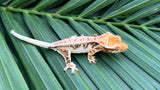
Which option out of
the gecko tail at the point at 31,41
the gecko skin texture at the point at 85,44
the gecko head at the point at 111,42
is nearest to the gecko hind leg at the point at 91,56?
the gecko skin texture at the point at 85,44

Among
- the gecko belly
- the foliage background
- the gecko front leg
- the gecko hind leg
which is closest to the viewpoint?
the foliage background

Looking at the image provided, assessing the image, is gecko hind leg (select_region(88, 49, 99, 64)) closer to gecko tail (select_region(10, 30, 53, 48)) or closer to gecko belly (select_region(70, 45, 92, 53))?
gecko belly (select_region(70, 45, 92, 53))

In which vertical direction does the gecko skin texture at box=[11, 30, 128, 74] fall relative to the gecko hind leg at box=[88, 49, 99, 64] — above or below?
above

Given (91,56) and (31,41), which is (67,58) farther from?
(31,41)

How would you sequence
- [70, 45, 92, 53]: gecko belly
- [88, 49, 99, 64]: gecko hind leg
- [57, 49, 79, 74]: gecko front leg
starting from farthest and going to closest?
1. [70, 45, 92, 53]: gecko belly
2. [88, 49, 99, 64]: gecko hind leg
3. [57, 49, 79, 74]: gecko front leg

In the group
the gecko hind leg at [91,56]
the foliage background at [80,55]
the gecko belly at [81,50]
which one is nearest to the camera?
the foliage background at [80,55]

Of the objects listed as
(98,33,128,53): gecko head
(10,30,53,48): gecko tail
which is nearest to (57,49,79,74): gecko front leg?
(10,30,53,48): gecko tail

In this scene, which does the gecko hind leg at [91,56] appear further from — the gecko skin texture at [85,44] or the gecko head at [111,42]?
the gecko head at [111,42]
